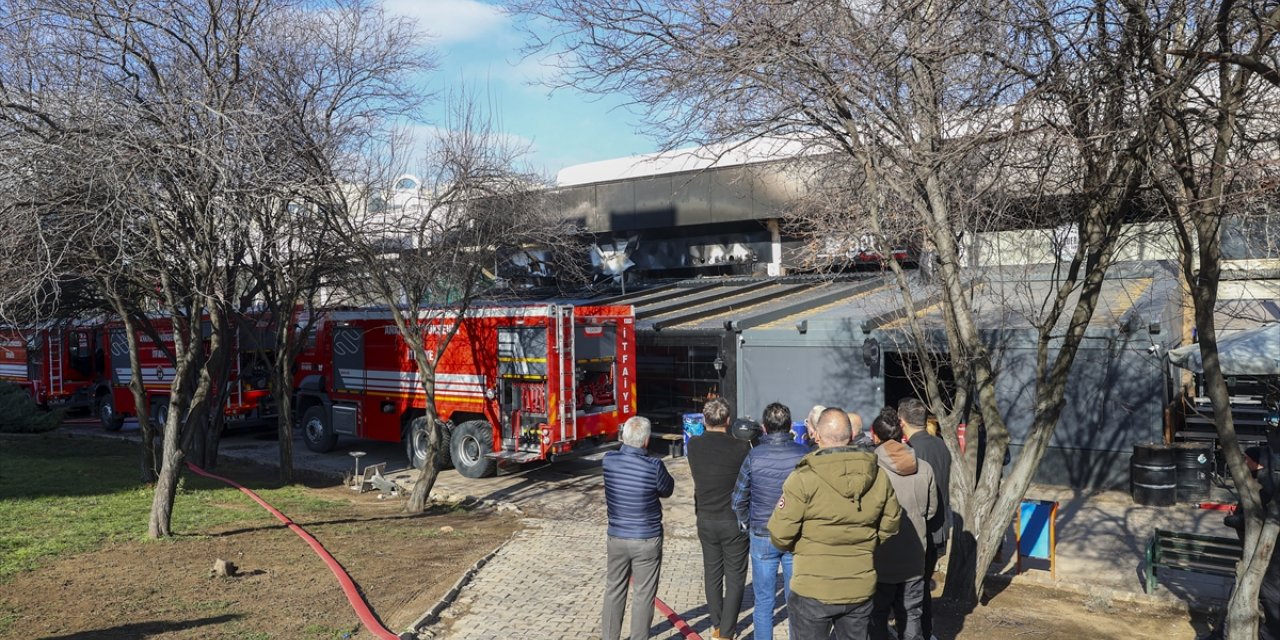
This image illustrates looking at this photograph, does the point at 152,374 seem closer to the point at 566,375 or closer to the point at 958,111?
the point at 566,375

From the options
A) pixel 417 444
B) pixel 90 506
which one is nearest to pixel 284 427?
pixel 417 444

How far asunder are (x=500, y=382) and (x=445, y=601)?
7705mm

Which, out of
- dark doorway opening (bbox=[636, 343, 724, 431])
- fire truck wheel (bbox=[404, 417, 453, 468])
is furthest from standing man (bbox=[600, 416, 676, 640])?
dark doorway opening (bbox=[636, 343, 724, 431])

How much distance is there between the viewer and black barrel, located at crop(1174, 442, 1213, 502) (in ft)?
40.9

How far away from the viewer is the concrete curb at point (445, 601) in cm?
686

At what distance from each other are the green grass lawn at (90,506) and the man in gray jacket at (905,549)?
281 inches

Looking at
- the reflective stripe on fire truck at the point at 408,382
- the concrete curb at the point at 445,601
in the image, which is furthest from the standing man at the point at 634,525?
the reflective stripe on fire truck at the point at 408,382

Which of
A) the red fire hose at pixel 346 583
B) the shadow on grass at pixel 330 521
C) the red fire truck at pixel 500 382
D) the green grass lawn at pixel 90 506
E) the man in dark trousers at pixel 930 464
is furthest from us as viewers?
the red fire truck at pixel 500 382

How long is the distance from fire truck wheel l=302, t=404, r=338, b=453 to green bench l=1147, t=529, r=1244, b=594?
1471 centimetres

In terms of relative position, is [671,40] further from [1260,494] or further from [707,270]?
[707,270]

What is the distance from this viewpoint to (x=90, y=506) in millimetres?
11672

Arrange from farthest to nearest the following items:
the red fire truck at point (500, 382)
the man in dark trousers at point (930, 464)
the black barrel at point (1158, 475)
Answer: the red fire truck at point (500, 382), the black barrel at point (1158, 475), the man in dark trousers at point (930, 464)

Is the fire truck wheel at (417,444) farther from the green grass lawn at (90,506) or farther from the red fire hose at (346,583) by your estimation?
the red fire hose at (346,583)

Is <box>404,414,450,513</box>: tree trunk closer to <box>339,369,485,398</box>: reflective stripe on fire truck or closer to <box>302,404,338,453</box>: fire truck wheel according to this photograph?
<box>339,369,485,398</box>: reflective stripe on fire truck
